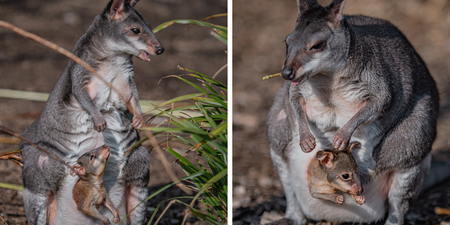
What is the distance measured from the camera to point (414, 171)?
7.61 feet

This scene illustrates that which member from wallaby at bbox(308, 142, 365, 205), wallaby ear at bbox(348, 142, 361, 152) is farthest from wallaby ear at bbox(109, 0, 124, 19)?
wallaby ear at bbox(348, 142, 361, 152)

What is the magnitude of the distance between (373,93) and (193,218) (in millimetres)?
1264

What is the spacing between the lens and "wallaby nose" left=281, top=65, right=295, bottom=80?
5.36 ft

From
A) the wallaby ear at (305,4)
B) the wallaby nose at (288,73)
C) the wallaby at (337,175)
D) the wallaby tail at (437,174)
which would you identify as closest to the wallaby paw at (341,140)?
the wallaby at (337,175)

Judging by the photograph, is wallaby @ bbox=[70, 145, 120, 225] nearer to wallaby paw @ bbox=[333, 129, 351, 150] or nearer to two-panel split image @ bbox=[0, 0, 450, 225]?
two-panel split image @ bbox=[0, 0, 450, 225]

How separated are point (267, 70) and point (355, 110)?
268cm

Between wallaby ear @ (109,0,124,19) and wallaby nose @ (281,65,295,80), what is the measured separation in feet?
2.27

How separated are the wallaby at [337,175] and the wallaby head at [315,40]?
43 cm

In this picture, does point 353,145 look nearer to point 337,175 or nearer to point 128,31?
point 337,175

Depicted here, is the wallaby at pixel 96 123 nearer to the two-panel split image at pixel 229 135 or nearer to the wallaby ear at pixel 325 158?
the two-panel split image at pixel 229 135

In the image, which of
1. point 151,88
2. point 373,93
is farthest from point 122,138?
point 151,88

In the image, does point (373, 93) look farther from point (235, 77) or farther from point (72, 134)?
point (235, 77)

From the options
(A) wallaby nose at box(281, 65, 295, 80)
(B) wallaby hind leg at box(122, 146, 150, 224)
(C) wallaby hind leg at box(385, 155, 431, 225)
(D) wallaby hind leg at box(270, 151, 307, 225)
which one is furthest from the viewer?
(D) wallaby hind leg at box(270, 151, 307, 225)

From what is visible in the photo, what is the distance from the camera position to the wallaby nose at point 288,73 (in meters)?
1.63
